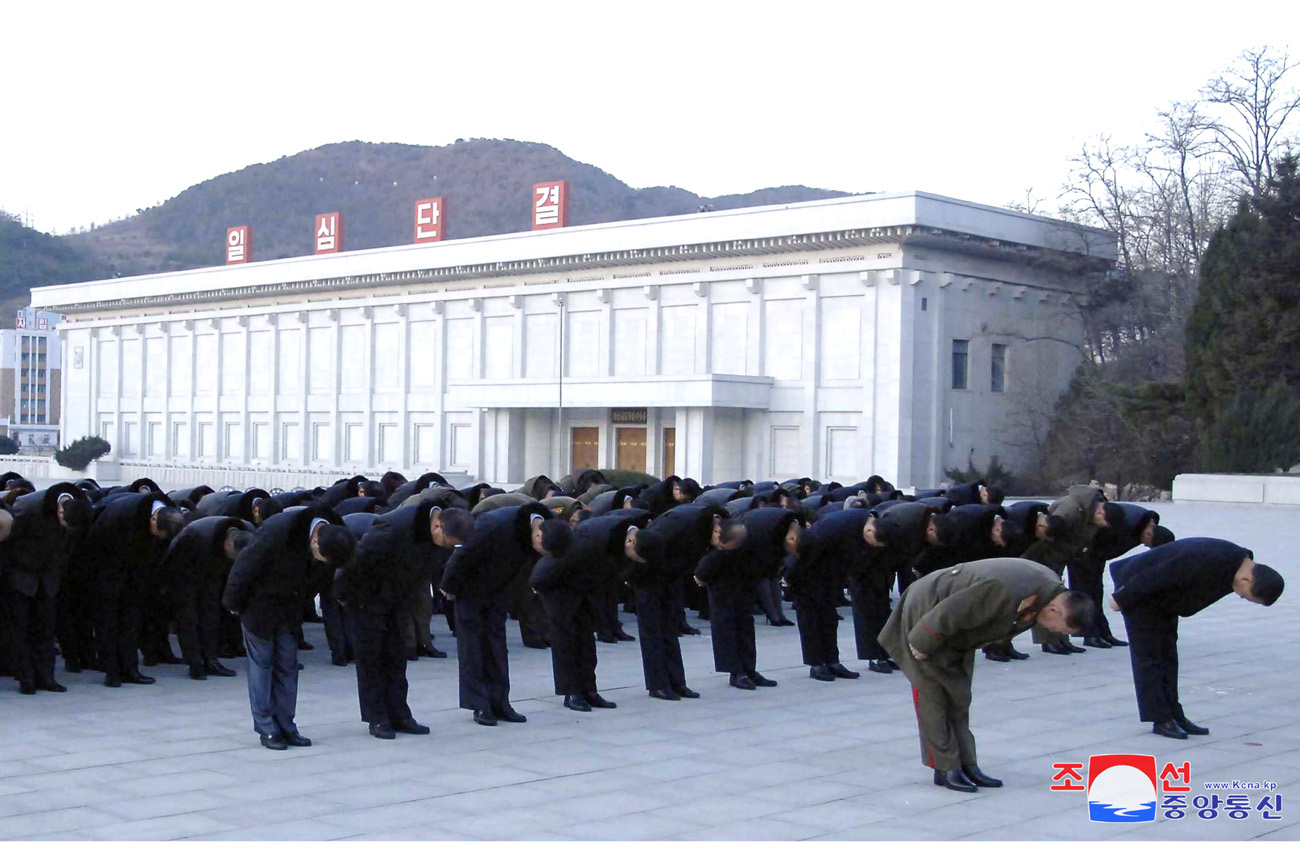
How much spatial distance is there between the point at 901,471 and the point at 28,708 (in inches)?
1332

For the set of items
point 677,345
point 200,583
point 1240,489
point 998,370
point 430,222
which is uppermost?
point 430,222

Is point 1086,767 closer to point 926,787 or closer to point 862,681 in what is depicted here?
point 926,787

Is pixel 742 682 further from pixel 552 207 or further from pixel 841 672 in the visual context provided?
pixel 552 207

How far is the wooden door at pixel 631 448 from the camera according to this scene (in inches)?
1853

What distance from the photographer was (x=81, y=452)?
205ft

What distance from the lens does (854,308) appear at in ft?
143

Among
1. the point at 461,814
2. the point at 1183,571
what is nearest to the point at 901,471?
the point at 1183,571

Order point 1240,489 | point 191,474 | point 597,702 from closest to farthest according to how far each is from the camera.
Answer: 1. point 597,702
2. point 1240,489
3. point 191,474

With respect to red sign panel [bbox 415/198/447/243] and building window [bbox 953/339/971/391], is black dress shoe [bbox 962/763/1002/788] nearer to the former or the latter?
building window [bbox 953/339/971/391]

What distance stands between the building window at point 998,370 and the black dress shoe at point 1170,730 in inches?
1444

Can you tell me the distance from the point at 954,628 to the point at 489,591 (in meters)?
3.63

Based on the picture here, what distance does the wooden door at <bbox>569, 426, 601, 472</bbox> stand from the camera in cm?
4828

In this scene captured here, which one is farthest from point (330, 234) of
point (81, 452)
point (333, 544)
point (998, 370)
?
point (333, 544)

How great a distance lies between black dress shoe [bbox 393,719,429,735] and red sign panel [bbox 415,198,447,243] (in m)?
47.8
